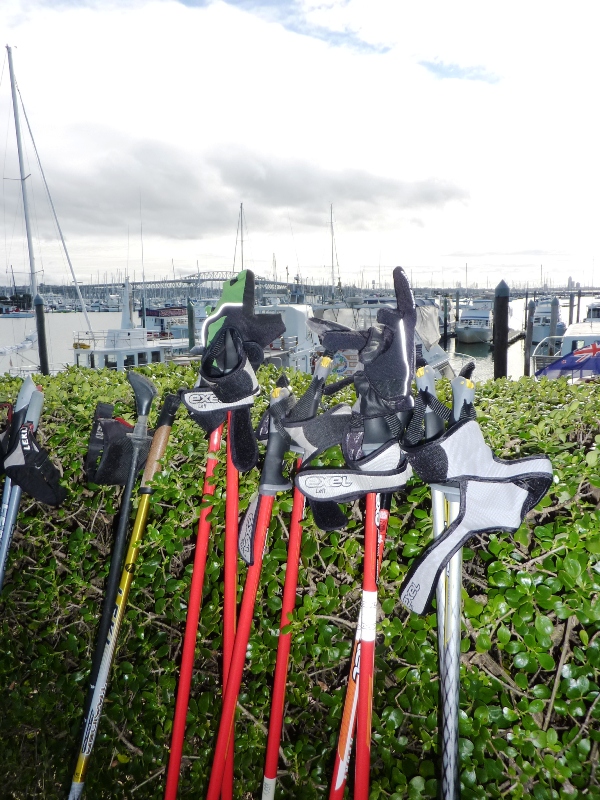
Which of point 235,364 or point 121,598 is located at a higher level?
point 235,364

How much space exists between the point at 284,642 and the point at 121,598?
0.69 metres

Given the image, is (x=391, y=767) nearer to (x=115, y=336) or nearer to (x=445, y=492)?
(x=445, y=492)

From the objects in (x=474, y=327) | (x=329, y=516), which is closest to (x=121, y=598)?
(x=329, y=516)

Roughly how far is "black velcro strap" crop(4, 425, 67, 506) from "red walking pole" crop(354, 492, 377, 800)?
4.68 feet

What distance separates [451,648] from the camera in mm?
1598

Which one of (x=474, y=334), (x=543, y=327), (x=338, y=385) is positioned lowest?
(x=474, y=334)

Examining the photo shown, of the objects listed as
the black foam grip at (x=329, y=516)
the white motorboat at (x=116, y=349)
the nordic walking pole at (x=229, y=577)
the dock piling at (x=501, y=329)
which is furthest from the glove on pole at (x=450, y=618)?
the white motorboat at (x=116, y=349)

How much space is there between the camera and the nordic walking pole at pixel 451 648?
5.17 ft

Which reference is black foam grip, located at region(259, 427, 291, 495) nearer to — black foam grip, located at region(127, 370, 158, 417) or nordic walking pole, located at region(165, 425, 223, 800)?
nordic walking pole, located at region(165, 425, 223, 800)

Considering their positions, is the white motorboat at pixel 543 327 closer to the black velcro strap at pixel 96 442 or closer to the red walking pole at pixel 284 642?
the black velcro strap at pixel 96 442

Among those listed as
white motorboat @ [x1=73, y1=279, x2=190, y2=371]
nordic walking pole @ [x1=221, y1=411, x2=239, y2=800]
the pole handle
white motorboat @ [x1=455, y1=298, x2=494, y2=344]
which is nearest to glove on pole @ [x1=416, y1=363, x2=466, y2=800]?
nordic walking pole @ [x1=221, y1=411, x2=239, y2=800]

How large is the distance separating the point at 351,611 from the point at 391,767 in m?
0.50

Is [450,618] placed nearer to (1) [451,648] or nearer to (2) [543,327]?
(1) [451,648]

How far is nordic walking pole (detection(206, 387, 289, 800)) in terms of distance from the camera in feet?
6.13
